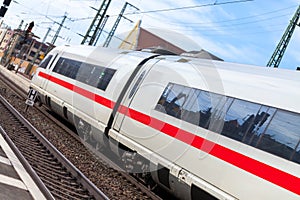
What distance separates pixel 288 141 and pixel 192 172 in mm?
2075

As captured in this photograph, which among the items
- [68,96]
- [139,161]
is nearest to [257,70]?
[139,161]

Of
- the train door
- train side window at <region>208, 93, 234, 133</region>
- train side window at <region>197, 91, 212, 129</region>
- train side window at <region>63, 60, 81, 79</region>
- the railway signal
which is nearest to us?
train side window at <region>208, 93, 234, 133</region>

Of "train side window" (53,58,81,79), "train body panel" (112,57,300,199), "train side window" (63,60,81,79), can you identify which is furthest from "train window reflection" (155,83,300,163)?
"train side window" (53,58,81,79)

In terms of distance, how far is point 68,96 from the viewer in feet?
46.5

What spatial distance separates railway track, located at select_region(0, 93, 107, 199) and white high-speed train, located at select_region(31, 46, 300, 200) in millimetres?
1664

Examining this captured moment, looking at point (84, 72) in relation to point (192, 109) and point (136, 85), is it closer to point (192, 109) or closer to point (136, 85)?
point (136, 85)

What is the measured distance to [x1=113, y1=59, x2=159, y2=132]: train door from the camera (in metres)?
10.3

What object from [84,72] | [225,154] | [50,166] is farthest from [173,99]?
[84,72]

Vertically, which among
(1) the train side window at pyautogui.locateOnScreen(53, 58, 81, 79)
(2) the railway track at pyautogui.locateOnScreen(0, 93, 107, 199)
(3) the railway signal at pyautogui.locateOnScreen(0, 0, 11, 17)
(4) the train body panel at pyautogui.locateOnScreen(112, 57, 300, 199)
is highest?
(3) the railway signal at pyautogui.locateOnScreen(0, 0, 11, 17)

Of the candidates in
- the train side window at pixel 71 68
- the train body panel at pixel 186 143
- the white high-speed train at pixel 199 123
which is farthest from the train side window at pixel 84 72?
the train body panel at pixel 186 143

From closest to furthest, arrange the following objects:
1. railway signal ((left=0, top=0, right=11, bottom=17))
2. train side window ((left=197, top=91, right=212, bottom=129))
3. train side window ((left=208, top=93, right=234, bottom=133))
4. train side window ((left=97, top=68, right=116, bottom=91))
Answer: train side window ((left=208, top=93, right=234, bottom=133)), train side window ((left=197, top=91, right=212, bottom=129)), train side window ((left=97, top=68, right=116, bottom=91)), railway signal ((left=0, top=0, right=11, bottom=17))

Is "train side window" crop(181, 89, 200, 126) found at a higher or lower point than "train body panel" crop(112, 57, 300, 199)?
higher

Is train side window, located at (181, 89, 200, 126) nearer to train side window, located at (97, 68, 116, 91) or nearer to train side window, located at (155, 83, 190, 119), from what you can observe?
train side window, located at (155, 83, 190, 119)

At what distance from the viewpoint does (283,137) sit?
6.17 meters
